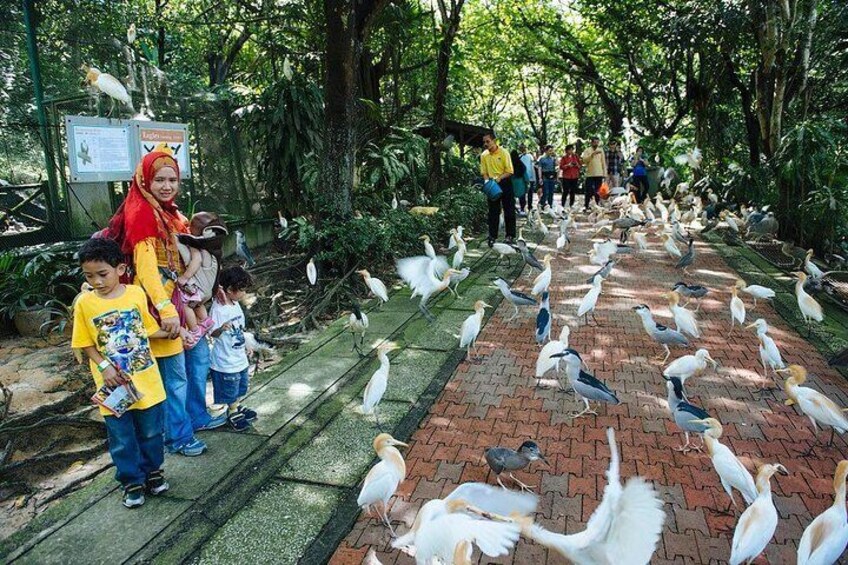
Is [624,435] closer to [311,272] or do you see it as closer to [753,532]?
[753,532]

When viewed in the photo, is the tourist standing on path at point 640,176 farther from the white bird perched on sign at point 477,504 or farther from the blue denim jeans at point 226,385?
the white bird perched on sign at point 477,504

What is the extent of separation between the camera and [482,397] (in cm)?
439

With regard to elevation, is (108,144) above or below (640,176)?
above

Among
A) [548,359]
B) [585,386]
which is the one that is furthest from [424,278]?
[585,386]

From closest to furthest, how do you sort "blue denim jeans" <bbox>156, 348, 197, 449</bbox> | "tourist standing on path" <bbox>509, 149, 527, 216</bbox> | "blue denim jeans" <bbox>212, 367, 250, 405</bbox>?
"blue denim jeans" <bbox>156, 348, 197, 449</bbox> < "blue denim jeans" <bbox>212, 367, 250, 405</bbox> < "tourist standing on path" <bbox>509, 149, 527, 216</bbox>

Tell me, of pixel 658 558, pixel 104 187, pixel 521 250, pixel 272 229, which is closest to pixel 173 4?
pixel 272 229

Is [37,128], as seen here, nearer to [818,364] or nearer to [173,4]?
[818,364]

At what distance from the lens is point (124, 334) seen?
2.89 m

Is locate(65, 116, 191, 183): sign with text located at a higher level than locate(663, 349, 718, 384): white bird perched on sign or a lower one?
higher

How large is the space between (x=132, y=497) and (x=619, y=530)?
2.44m

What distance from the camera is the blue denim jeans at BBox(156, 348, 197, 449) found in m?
3.26

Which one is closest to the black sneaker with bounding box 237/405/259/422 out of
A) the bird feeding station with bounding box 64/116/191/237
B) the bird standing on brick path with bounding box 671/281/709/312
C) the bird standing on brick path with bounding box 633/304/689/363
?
the bird feeding station with bounding box 64/116/191/237

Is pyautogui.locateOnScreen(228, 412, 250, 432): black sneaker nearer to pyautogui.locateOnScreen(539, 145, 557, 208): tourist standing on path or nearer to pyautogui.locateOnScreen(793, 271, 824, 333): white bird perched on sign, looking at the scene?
pyautogui.locateOnScreen(793, 271, 824, 333): white bird perched on sign

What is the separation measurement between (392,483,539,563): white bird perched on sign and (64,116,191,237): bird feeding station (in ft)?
15.0
